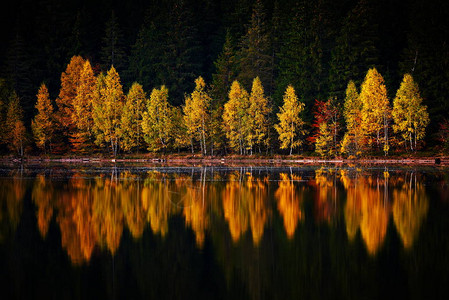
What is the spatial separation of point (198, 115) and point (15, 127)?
84.3 ft

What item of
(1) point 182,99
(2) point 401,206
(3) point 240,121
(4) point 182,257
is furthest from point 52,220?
(1) point 182,99

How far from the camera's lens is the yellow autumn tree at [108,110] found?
73.8m

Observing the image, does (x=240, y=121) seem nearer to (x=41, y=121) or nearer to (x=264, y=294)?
(x=41, y=121)

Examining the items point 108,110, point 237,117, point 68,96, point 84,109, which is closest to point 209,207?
point 237,117

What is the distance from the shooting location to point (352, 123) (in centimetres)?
6400

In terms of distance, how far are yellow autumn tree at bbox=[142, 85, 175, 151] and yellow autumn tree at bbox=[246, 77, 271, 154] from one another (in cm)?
1103

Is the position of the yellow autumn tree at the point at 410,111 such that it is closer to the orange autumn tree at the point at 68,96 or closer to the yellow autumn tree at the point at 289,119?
the yellow autumn tree at the point at 289,119

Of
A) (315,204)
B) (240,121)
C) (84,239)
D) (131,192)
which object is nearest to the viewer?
(84,239)

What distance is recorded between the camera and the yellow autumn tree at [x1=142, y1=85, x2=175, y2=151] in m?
72.8

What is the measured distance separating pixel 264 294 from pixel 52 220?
11.7m

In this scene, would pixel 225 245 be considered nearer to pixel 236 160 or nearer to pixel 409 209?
pixel 409 209

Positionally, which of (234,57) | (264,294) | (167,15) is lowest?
(264,294)

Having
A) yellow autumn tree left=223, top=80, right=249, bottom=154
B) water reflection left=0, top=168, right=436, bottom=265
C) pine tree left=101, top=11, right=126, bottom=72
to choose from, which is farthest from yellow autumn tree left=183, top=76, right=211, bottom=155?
water reflection left=0, top=168, right=436, bottom=265

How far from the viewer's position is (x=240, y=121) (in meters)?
70.7
